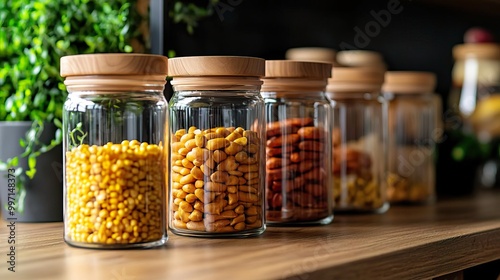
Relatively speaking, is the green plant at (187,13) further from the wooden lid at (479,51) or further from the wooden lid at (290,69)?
the wooden lid at (479,51)

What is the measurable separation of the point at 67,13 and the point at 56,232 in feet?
1.17

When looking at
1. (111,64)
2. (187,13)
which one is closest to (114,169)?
(111,64)

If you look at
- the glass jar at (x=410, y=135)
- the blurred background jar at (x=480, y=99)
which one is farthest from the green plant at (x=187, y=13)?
the blurred background jar at (x=480, y=99)

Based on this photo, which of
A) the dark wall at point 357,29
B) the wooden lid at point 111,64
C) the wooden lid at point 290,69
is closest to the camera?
the wooden lid at point 111,64

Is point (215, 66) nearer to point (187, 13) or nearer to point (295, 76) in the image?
point (295, 76)

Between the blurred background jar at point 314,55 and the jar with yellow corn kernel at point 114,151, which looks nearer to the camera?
the jar with yellow corn kernel at point 114,151

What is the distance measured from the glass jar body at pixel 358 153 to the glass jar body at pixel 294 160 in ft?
0.56

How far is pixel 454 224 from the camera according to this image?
3.99 feet

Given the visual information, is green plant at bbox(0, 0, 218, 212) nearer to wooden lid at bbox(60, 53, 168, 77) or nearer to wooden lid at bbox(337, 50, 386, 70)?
wooden lid at bbox(60, 53, 168, 77)

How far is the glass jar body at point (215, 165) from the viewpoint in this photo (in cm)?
101

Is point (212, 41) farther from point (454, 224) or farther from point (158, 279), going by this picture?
point (158, 279)

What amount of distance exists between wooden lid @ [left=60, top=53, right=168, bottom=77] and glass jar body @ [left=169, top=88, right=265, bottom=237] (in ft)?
0.38
